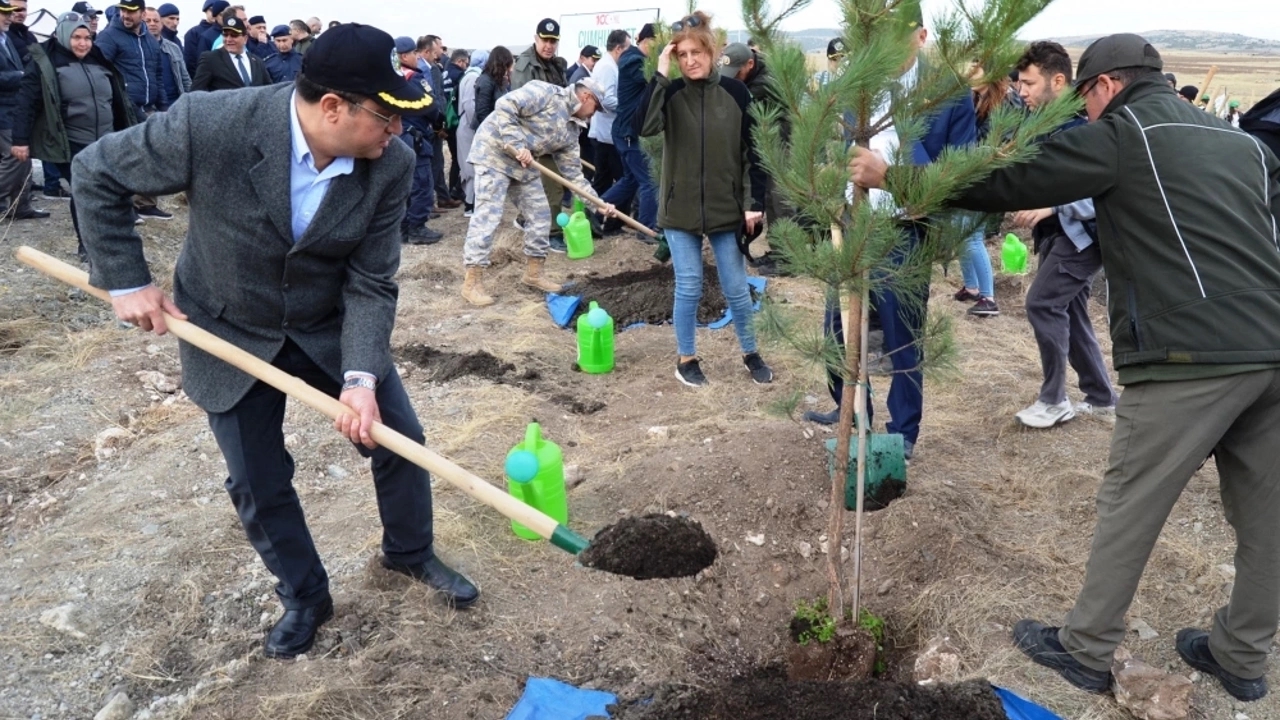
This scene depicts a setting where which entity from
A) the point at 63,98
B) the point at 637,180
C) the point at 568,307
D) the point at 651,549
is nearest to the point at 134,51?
the point at 63,98

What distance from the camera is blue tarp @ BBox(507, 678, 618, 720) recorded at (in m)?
2.41

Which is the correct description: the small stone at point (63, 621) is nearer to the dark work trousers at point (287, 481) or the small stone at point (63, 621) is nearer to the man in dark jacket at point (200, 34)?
the dark work trousers at point (287, 481)

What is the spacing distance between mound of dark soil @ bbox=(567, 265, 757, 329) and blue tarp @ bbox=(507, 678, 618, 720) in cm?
387

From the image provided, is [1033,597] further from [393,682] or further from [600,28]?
[600,28]

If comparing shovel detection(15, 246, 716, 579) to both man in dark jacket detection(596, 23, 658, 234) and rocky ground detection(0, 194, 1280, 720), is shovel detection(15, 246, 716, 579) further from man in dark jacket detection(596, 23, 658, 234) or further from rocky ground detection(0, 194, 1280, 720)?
man in dark jacket detection(596, 23, 658, 234)

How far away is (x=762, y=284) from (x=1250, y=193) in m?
4.53

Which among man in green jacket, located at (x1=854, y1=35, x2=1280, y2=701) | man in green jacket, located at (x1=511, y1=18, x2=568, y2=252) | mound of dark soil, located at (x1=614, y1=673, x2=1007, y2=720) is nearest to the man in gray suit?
mound of dark soil, located at (x1=614, y1=673, x2=1007, y2=720)

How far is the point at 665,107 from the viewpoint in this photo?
175 inches

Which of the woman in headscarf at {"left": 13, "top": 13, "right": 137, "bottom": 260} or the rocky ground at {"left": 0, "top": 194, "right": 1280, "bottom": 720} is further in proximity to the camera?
the woman in headscarf at {"left": 13, "top": 13, "right": 137, "bottom": 260}

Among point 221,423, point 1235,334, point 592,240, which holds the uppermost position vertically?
point 1235,334

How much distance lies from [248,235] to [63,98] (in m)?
5.51

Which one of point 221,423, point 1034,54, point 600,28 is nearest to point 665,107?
point 1034,54

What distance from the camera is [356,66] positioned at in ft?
6.93

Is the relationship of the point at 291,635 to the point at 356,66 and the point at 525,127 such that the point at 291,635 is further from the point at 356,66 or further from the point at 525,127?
the point at 525,127
